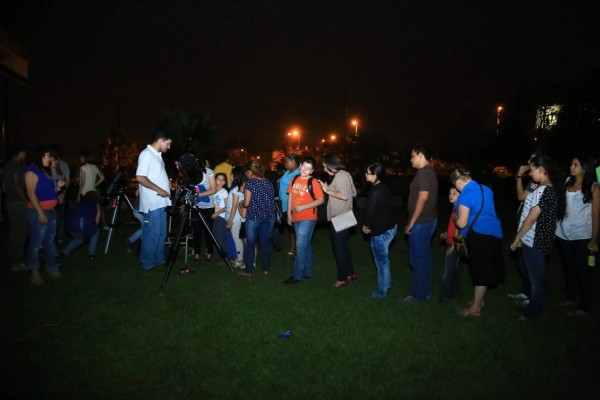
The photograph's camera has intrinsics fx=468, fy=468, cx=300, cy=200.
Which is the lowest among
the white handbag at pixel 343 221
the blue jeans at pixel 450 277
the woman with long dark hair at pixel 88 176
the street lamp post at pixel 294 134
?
the blue jeans at pixel 450 277

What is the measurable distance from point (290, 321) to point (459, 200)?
2.42 meters

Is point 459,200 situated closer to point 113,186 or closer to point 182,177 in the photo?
point 182,177

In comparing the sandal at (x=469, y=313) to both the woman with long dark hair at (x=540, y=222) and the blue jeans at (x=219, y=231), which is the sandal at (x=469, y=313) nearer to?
the woman with long dark hair at (x=540, y=222)

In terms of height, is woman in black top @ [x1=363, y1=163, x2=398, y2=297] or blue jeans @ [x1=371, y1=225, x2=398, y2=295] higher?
woman in black top @ [x1=363, y1=163, x2=398, y2=297]

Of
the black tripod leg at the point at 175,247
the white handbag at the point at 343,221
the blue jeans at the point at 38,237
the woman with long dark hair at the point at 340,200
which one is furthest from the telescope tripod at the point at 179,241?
the white handbag at the point at 343,221

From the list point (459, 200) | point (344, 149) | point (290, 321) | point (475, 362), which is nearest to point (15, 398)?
point (290, 321)

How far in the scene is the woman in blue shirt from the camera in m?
5.32

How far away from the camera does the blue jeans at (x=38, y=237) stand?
6.72 m

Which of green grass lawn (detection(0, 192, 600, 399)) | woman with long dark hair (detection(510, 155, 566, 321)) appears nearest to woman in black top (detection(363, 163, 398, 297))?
green grass lawn (detection(0, 192, 600, 399))

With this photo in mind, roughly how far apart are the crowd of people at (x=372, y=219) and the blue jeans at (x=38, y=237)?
2cm

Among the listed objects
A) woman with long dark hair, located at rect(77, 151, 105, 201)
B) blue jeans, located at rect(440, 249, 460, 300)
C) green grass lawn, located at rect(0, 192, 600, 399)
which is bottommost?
green grass lawn, located at rect(0, 192, 600, 399)

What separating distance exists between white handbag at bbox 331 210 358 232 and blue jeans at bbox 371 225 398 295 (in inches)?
19.7

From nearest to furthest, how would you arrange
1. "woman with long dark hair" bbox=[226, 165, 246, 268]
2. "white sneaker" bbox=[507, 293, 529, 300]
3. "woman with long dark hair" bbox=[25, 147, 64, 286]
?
1. "white sneaker" bbox=[507, 293, 529, 300]
2. "woman with long dark hair" bbox=[25, 147, 64, 286]
3. "woman with long dark hair" bbox=[226, 165, 246, 268]

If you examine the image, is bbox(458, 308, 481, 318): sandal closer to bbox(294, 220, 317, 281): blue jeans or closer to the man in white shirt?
bbox(294, 220, 317, 281): blue jeans
